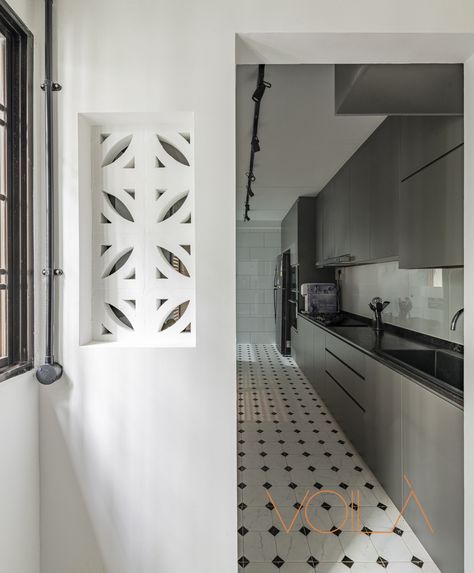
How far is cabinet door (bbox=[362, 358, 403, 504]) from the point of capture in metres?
2.04

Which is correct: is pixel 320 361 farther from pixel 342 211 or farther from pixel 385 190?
pixel 385 190

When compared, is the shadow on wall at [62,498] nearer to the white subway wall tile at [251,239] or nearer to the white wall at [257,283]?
the white wall at [257,283]

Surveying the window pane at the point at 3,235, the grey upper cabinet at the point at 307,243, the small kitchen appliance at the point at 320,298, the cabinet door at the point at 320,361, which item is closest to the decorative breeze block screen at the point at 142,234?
the window pane at the point at 3,235

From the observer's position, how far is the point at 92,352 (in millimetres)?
1266

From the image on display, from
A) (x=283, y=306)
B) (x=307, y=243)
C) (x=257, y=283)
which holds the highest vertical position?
(x=307, y=243)

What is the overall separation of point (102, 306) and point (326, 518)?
1791mm

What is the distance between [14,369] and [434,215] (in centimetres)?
215

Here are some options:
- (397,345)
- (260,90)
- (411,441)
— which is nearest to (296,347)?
(397,345)

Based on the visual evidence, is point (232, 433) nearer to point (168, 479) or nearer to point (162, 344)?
point (168, 479)

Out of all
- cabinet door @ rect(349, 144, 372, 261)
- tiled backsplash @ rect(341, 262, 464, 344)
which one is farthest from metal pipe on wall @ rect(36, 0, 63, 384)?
cabinet door @ rect(349, 144, 372, 261)

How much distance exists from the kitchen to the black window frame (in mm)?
1301

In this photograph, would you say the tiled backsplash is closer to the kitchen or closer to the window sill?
the kitchen

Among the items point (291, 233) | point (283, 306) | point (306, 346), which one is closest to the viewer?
point (306, 346)

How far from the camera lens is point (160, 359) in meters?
1.26
